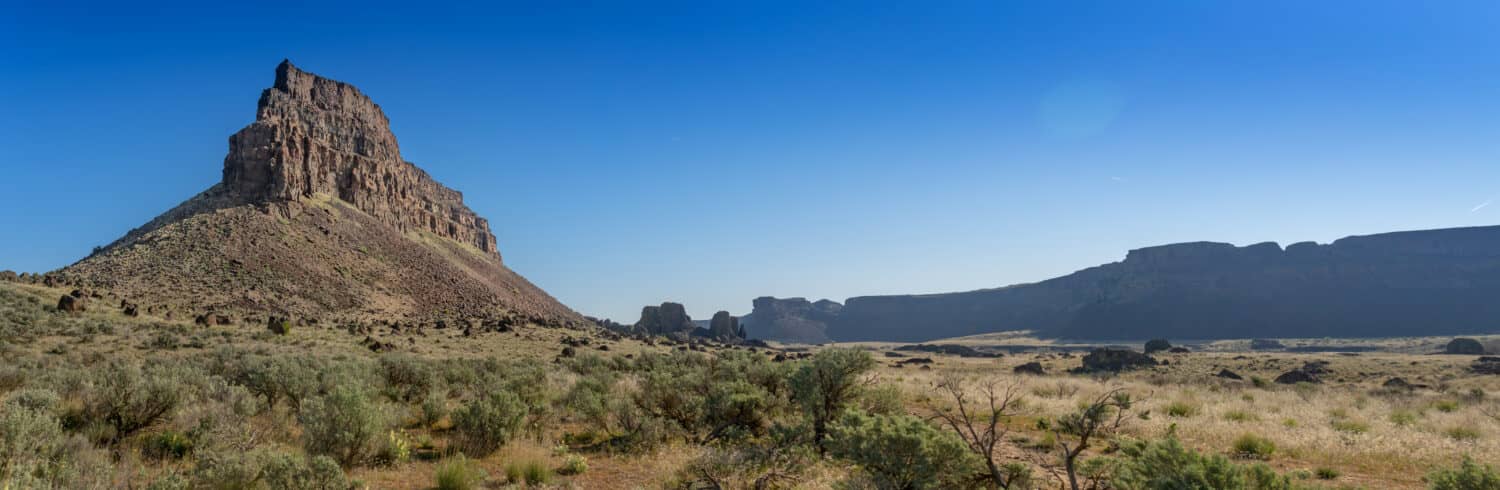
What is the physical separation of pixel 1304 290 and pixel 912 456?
182 meters

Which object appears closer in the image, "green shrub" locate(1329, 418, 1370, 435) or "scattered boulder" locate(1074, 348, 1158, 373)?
"green shrub" locate(1329, 418, 1370, 435)

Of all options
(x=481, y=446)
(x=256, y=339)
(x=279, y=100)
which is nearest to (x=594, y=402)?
(x=481, y=446)

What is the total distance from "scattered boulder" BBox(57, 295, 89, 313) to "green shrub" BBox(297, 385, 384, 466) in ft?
124

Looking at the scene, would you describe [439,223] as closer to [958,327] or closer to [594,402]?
[594,402]

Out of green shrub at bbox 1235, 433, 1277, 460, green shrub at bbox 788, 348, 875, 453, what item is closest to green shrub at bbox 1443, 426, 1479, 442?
green shrub at bbox 1235, 433, 1277, 460

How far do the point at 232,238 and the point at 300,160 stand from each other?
97.8ft

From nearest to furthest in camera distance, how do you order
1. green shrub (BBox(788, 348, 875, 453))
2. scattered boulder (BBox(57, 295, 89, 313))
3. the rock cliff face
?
green shrub (BBox(788, 348, 875, 453)), scattered boulder (BBox(57, 295, 89, 313)), the rock cliff face

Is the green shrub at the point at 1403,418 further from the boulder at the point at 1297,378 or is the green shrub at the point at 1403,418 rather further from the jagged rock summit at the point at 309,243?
the jagged rock summit at the point at 309,243

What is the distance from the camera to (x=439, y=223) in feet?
403

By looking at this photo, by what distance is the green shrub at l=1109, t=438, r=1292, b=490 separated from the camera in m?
4.90

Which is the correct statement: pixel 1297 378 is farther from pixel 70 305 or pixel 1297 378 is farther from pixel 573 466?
pixel 70 305

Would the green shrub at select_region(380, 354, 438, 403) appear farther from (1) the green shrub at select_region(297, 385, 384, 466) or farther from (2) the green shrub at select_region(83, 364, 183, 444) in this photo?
(1) the green shrub at select_region(297, 385, 384, 466)

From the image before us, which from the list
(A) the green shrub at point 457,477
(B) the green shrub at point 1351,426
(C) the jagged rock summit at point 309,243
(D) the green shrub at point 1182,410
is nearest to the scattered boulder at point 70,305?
(C) the jagged rock summit at point 309,243

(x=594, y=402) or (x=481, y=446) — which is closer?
(x=481, y=446)
